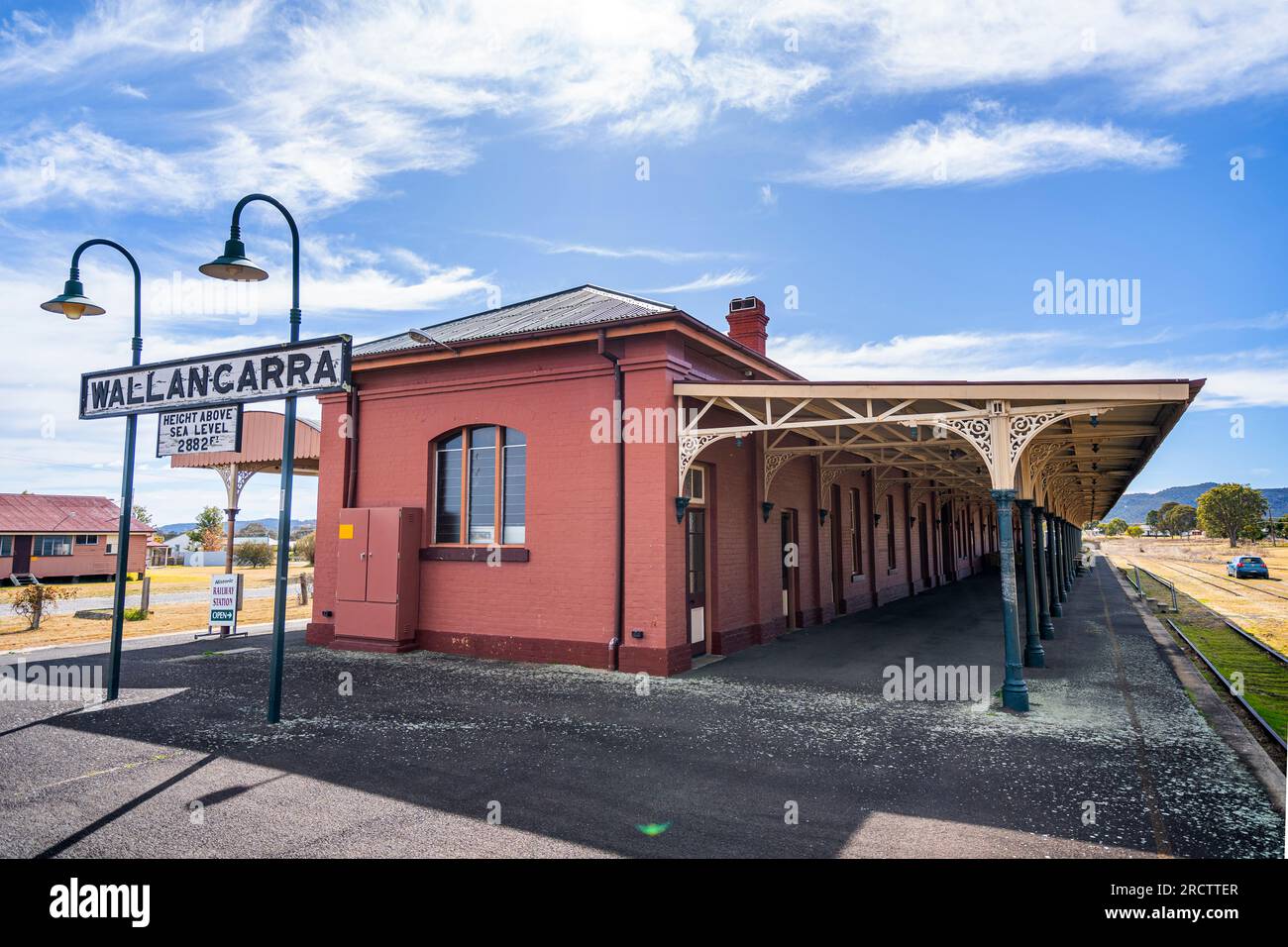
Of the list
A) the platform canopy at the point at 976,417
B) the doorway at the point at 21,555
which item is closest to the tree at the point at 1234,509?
the platform canopy at the point at 976,417

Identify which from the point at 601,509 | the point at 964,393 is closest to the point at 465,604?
the point at 601,509

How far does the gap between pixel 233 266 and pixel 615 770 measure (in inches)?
236

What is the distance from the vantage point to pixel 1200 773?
223 inches

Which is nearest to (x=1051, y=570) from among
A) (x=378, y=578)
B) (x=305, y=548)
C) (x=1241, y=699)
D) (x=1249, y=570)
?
(x=1241, y=699)

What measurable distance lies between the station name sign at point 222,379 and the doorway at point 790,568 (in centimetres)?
944

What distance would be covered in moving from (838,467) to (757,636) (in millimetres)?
5313

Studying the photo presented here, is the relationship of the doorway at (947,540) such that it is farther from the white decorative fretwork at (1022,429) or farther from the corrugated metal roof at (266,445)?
the corrugated metal roof at (266,445)

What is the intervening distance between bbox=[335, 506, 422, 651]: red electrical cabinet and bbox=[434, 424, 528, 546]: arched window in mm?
585

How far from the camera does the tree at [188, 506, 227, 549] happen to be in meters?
67.6

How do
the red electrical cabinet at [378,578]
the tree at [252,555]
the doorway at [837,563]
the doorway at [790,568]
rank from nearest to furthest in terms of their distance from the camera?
the red electrical cabinet at [378,578] → the doorway at [790,568] → the doorway at [837,563] → the tree at [252,555]

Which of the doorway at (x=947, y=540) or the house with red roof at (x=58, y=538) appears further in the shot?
the house with red roof at (x=58, y=538)

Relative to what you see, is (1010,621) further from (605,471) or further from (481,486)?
(481,486)

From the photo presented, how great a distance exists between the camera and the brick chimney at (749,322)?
1498cm

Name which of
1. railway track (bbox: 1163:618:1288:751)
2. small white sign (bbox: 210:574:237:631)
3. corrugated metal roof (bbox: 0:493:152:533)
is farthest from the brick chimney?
corrugated metal roof (bbox: 0:493:152:533)
